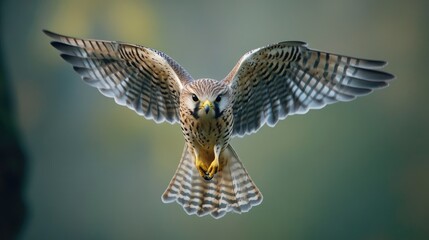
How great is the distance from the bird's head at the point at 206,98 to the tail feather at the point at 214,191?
591 mm

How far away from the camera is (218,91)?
2324 mm

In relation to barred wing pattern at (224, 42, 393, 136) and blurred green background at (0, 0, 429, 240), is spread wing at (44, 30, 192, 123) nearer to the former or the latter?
barred wing pattern at (224, 42, 393, 136)

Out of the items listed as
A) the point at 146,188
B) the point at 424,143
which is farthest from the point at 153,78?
the point at 424,143

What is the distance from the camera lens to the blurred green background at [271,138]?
14.2 ft

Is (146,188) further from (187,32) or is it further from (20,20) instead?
(20,20)

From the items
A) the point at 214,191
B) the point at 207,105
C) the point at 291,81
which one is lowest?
the point at 214,191

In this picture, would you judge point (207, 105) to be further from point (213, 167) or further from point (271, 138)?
point (271, 138)

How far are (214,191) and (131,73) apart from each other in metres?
0.66

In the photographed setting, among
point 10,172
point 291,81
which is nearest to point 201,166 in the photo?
point 291,81

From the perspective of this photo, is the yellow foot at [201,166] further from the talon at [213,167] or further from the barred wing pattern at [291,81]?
the barred wing pattern at [291,81]

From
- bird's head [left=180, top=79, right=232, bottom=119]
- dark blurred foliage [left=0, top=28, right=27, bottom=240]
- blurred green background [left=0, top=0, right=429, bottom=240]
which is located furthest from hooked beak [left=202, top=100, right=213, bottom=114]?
dark blurred foliage [left=0, top=28, right=27, bottom=240]

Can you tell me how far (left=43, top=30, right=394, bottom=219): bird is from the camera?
8.00ft

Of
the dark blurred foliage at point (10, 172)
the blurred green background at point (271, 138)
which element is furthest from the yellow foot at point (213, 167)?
the dark blurred foliage at point (10, 172)

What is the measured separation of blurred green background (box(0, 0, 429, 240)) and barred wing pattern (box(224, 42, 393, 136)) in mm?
1308
